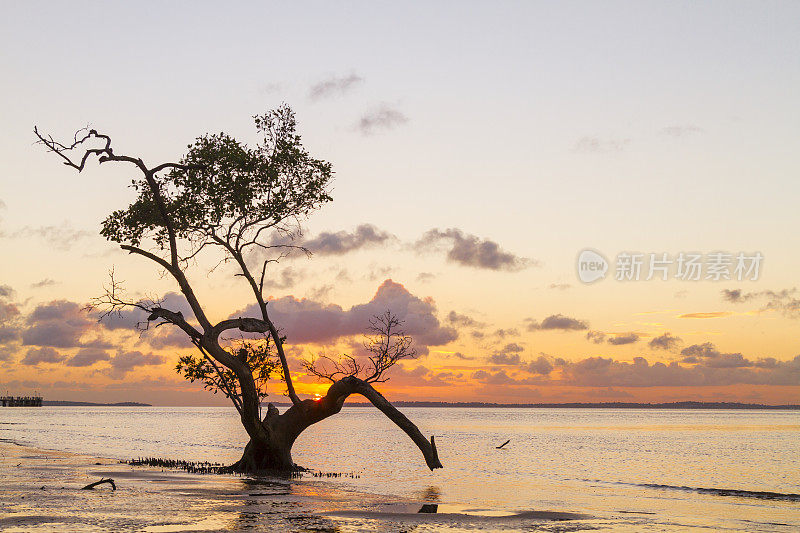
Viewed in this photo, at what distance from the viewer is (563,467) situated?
7669cm

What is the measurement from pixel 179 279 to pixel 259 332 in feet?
14.0

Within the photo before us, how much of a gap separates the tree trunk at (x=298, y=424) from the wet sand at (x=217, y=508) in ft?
5.13

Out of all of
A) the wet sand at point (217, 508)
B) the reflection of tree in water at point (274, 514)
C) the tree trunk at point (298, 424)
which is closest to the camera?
the wet sand at point (217, 508)

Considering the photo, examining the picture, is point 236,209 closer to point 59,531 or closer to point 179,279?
point 179,279

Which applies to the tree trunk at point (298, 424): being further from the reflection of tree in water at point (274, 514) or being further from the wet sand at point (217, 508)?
the reflection of tree in water at point (274, 514)

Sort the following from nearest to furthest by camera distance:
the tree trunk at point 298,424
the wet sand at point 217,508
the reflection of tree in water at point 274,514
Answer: the wet sand at point 217,508 < the reflection of tree in water at point 274,514 < the tree trunk at point 298,424

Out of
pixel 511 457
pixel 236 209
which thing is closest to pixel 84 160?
pixel 236 209

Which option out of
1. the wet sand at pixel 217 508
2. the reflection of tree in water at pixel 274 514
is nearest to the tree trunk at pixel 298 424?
the wet sand at pixel 217 508

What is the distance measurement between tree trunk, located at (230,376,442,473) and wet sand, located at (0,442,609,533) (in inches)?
61.6

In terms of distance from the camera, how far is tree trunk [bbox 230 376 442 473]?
116 feet

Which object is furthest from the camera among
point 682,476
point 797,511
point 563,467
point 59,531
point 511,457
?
point 511,457

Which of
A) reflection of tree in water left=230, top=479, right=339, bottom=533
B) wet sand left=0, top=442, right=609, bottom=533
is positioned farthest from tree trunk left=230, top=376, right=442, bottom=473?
reflection of tree in water left=230, top=479, right=339, bottom=533

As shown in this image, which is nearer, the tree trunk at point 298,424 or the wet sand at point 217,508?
the wet sand at point 217,508

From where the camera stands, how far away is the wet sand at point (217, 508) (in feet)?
71.4
